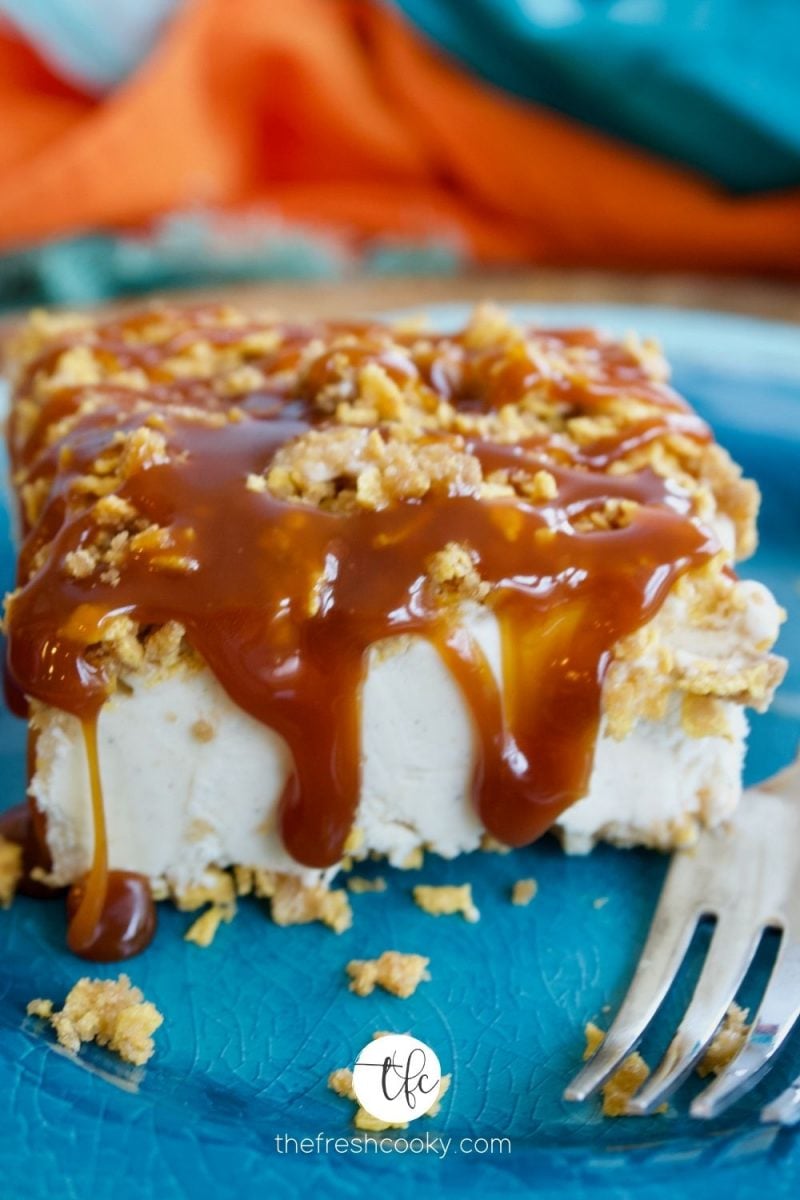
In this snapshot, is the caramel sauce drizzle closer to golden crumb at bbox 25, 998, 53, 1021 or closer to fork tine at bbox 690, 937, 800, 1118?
golden crumb at bbox 25, 998, 53, 1021

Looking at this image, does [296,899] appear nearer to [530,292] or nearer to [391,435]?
[391,435]

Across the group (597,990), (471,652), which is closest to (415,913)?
(597,990)

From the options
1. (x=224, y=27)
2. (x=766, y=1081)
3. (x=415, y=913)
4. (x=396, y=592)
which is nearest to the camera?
(x=766, y=1081)

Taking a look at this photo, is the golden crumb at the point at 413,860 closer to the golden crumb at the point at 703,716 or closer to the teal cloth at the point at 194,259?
the golden crumb at the point at 703,716

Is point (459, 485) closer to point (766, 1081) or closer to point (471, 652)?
point (471, 652)

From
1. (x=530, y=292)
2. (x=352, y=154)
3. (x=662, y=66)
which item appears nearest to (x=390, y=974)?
(x=530, y=292)

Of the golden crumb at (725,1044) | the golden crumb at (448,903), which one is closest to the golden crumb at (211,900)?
the golden crumb at (448,903)
